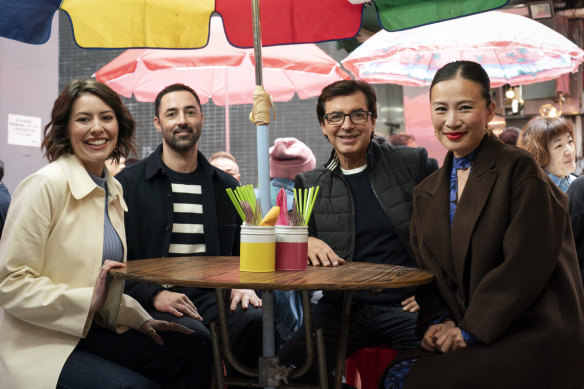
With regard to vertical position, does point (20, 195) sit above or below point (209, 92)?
below

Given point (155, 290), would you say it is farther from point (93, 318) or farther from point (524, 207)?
point (524, 207)

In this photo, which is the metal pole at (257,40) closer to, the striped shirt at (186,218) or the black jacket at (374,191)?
the black jacket at (374,191)

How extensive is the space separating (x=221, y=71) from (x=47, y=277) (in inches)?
191

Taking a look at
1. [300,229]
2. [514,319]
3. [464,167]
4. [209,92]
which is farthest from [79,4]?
[209,92]

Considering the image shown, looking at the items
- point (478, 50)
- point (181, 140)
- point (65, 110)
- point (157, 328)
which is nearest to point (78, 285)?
point (157, 328)

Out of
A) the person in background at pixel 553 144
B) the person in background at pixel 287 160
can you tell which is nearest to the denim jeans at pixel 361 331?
the person in background at pixel 287 160

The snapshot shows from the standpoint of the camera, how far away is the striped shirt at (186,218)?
2.94 metres

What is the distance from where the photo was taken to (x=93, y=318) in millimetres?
2273

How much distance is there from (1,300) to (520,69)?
15.7ft

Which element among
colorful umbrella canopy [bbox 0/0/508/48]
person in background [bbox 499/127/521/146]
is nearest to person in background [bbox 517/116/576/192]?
person in background [bbox 499/127/521/146]

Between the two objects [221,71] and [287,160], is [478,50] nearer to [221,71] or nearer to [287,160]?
[287,160]

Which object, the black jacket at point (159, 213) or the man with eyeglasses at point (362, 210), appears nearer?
the man with eyeglasses at point (362, 210)

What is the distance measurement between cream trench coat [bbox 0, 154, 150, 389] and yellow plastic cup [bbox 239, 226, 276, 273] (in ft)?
1.96

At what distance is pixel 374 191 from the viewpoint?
9.03ft
